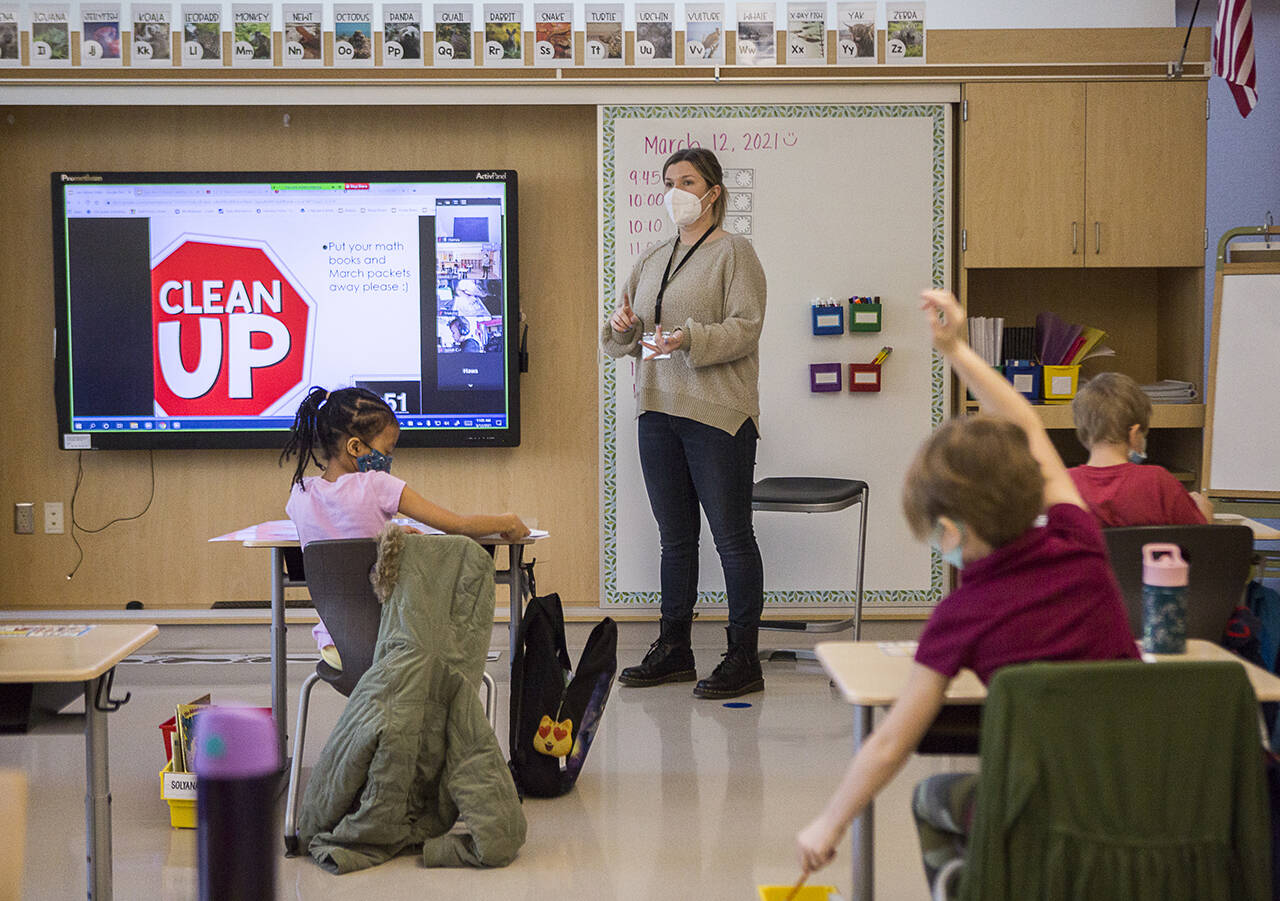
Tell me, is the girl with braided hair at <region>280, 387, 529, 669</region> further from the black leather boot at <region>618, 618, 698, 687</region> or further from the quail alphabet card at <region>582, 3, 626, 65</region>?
the quail alphabet card at <region>582, 3, 626, 65</region>

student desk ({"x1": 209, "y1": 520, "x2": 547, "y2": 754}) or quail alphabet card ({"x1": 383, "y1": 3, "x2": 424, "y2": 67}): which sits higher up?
quail alphabet card ({"x1": 383, "y1": 3, "x2": 424, "y2": 67})

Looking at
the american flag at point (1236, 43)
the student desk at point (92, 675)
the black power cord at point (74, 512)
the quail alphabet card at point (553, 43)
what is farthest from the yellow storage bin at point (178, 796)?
the american flag at point (1236, 43)

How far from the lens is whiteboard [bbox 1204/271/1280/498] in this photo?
4.22 metres

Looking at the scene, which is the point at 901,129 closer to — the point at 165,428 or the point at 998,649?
the point at 165,428

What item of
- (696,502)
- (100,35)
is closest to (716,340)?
(696,502)

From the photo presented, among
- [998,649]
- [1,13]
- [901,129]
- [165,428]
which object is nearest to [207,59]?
[1,13]

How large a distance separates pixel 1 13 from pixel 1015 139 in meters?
3.85

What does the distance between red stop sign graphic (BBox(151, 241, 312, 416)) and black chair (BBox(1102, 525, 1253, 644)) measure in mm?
3319

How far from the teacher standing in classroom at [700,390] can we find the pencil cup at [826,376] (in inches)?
33.0

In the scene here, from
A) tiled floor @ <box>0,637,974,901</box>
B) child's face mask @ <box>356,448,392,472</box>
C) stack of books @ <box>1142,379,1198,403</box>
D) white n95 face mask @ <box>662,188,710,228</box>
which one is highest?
white n95 face mask @ <box>662,188,710,228</box>

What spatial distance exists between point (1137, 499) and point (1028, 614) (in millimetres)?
1183

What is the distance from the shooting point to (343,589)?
2.54m

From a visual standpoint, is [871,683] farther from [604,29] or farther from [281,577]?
[604,29]

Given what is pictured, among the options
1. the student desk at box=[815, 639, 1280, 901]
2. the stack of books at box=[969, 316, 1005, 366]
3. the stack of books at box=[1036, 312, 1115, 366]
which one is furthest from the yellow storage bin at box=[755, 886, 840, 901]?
the stack of books at box=[1036, 312, 1115, 366]
